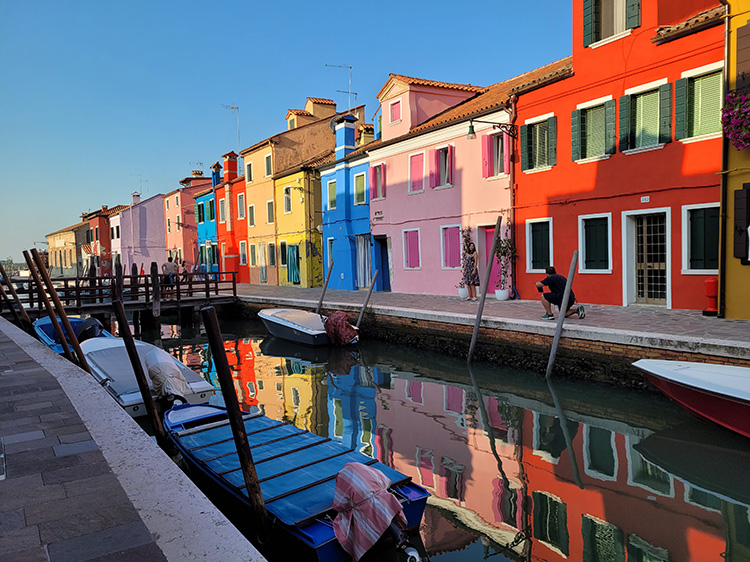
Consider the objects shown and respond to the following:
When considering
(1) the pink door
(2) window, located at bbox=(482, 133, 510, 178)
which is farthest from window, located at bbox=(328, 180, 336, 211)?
(2) window, located at bbox=(482, 133, 510, 178)

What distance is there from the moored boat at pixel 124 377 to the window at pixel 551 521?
473cm

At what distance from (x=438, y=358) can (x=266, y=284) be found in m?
20.1

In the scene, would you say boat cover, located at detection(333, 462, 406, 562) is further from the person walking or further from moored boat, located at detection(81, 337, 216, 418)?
the person walking

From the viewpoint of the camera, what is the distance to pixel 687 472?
6547 mm

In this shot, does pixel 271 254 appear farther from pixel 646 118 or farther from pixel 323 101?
pixel 646 118

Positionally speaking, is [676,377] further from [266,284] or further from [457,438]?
[266,284]

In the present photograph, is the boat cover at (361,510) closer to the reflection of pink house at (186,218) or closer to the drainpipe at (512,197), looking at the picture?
the drainpipe at (512,197)

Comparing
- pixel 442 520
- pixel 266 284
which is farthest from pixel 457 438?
pixel 266 284

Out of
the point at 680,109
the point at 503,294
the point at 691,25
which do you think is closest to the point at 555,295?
the point at 503,294

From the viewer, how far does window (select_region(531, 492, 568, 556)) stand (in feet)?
16.4

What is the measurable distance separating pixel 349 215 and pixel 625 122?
44.5 ft

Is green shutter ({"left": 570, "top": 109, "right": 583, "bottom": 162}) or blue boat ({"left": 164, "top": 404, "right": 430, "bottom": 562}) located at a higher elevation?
green shutter ({"left": 570, "top": 109, "right": 583, "bottom": 162})

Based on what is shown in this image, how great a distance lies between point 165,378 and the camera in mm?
7832

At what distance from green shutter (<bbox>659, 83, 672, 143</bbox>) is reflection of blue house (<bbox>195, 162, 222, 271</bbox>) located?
29.0m
